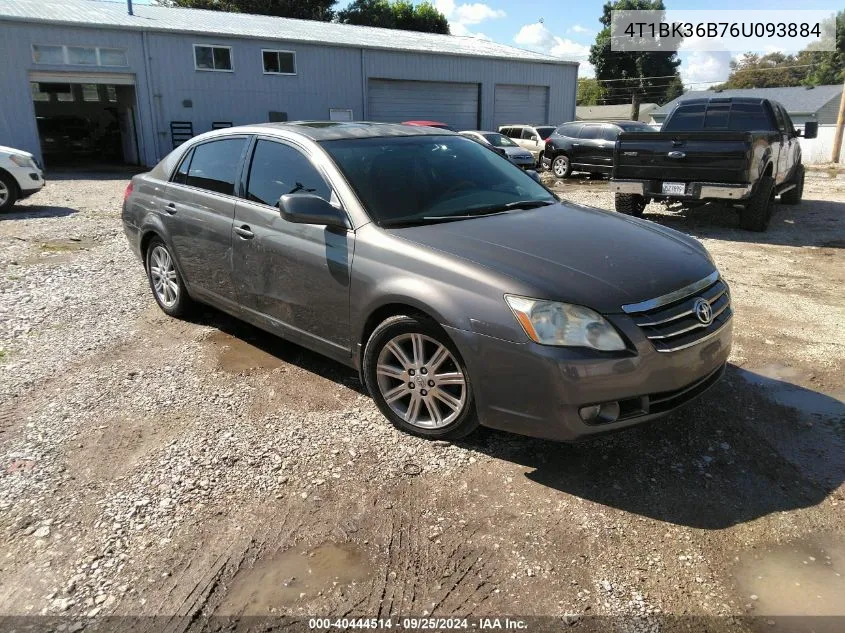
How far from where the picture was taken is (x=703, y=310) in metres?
3.20

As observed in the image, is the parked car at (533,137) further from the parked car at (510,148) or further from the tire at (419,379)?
the tire at (419,379)

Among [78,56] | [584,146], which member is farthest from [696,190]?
[78,56]

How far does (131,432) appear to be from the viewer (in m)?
3.67

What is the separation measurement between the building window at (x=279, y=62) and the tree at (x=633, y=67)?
39262 millimetres

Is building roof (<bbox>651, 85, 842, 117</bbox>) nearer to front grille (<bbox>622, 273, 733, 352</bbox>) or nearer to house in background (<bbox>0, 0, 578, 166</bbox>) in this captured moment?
house in background (<bbox>0, 0, 578, 166</bbox>)

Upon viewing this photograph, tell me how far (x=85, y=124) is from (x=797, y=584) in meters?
29.6

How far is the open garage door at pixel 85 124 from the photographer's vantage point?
2377 cm

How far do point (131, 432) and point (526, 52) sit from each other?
31532mm

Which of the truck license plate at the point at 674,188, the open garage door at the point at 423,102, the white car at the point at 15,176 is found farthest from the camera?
the open garage door at the point at 423,102

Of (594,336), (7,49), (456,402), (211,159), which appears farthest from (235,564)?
(7,49)

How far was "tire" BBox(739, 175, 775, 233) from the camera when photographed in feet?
30.0

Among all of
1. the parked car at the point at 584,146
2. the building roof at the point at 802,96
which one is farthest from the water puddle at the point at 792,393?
the building roof at the point at 802,96

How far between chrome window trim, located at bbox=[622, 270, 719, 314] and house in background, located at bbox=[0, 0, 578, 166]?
21511mm

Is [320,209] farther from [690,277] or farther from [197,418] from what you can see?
[690,277]
